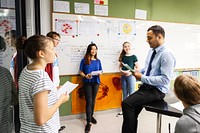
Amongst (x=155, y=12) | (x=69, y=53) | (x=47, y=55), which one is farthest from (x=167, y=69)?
(x=155, y=12)

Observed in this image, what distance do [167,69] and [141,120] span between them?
1.80 metres

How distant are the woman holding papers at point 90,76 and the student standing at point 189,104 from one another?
216 cm

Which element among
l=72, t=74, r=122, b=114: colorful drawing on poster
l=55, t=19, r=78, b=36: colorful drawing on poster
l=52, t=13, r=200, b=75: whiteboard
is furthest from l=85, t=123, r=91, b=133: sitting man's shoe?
l=55, t=19, r=78, b=36: colorful drawing on poster

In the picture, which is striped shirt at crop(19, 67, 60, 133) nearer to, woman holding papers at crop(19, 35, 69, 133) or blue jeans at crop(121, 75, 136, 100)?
woman holding papers at crop(19, 35, 69, 133)

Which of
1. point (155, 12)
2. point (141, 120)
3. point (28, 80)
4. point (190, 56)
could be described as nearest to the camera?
point (28, 80)

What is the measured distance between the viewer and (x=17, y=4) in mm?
2002

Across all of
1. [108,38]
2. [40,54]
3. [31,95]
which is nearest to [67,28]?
[108,38]

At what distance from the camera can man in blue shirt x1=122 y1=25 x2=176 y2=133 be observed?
82.3 inches

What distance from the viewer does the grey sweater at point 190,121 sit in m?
1.12

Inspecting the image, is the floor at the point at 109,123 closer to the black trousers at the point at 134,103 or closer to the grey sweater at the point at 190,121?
the black trousers at the point at 134,103

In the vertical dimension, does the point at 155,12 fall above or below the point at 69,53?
above

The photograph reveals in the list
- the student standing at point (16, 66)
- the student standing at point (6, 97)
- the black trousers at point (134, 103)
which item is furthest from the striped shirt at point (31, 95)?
the black trousers at point (134, 103)

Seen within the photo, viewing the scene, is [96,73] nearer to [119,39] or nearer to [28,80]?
[119,39]

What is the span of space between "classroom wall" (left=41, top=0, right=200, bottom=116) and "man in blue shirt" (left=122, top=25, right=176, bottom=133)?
165cm
